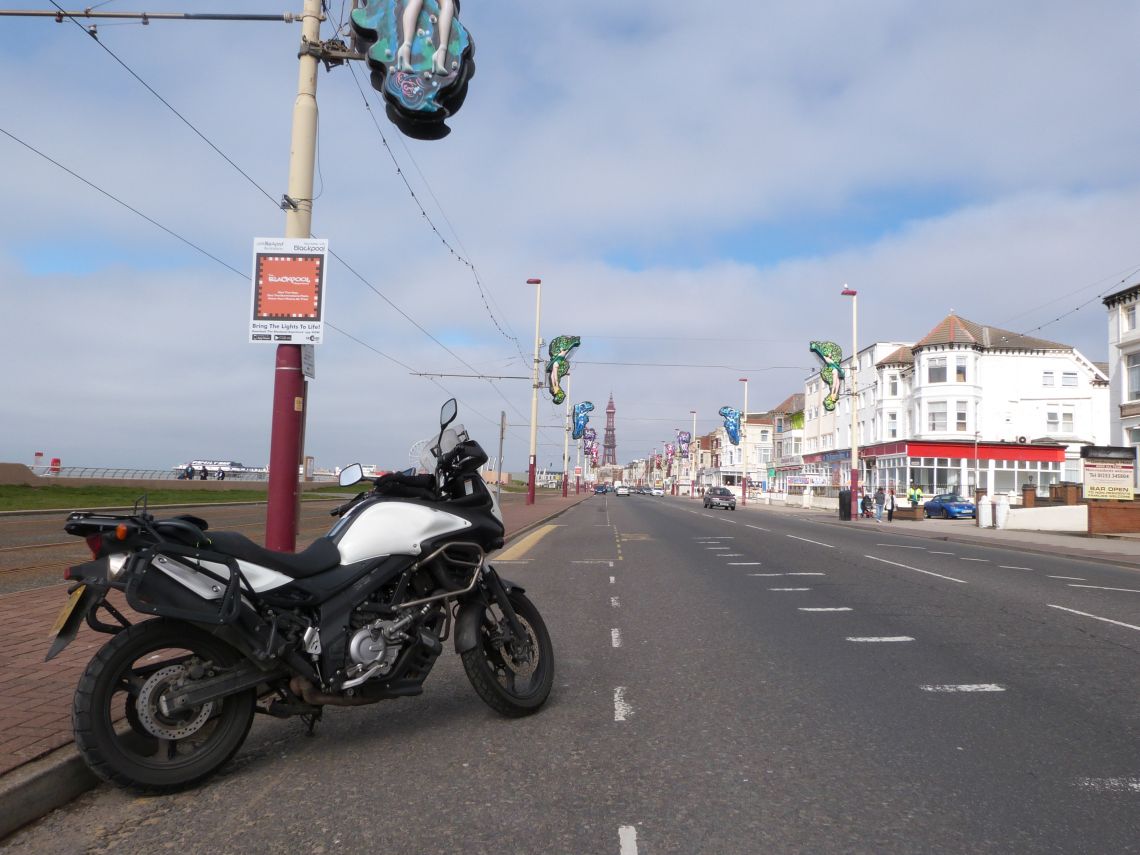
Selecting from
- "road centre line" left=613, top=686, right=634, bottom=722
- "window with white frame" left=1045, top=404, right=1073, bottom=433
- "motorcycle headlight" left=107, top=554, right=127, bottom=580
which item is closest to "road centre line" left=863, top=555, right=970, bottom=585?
"road centre line" left=613, top=686, right=634, bottom=722

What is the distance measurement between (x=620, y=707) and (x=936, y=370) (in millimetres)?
50043

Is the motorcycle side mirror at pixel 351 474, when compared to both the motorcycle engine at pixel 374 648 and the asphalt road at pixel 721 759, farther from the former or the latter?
the asphalt road at pixel 721 759

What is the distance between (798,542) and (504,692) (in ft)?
57.0

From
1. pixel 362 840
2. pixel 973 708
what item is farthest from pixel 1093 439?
pixel 362 840

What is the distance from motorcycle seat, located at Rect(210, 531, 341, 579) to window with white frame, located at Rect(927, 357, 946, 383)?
169ft

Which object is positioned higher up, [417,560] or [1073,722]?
[417,560]

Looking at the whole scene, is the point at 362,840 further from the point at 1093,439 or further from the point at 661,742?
the point at 1093,439

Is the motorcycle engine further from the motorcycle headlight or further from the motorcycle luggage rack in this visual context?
the motorcycle headlight

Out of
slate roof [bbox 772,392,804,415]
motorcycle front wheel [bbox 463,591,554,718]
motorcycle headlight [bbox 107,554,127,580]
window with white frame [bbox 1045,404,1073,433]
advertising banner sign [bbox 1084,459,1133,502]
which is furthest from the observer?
slate roof [bbox 772,392,804,415]

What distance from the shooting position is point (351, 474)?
15.5ft

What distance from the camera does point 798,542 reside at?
21.0 meters

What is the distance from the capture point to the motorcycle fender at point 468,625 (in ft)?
15.1

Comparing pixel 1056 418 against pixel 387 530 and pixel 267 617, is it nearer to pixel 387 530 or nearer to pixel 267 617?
pixel 387 530

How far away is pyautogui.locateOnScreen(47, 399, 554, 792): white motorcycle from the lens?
359cm
